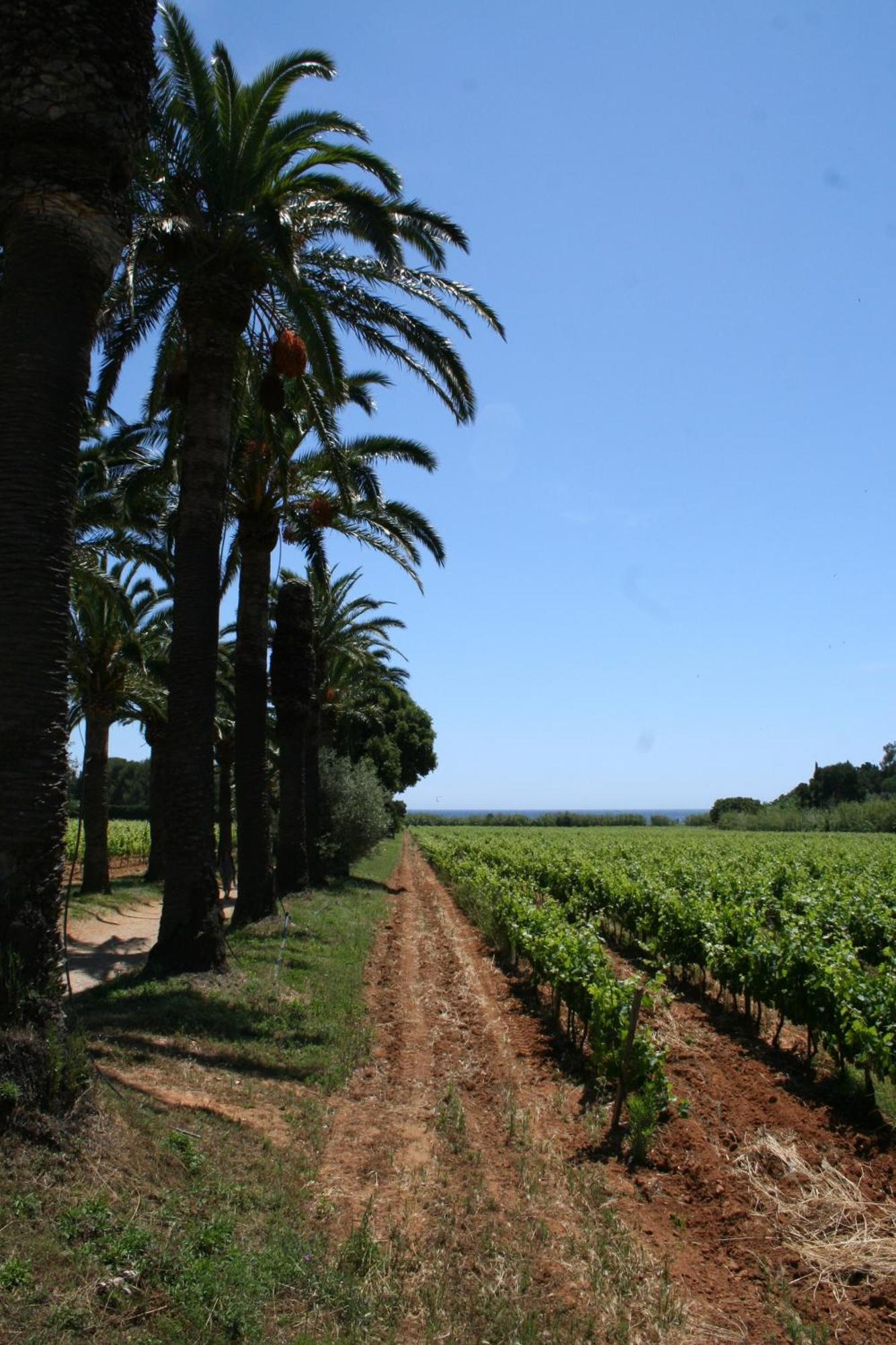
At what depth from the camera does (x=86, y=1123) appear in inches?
171

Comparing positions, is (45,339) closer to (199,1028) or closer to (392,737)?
(199,1028)

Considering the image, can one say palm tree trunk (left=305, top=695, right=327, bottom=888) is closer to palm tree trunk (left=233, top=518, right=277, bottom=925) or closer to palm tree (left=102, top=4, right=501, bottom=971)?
palm tree trunk (left=233, top=518, right=277, bottom=925)

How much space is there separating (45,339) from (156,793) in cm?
1910

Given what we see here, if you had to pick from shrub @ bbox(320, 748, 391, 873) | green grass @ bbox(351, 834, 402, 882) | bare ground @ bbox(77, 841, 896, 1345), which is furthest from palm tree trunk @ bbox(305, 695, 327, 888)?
bare ground @ bbox(77, 841, 896, 1345)

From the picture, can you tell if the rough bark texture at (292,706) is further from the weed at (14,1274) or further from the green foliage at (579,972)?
the weed at (14,1274)

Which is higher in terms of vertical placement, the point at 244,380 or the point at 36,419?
the point at 244,380

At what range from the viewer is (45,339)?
204 inches

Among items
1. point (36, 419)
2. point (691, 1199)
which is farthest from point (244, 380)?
point (691, 1199)

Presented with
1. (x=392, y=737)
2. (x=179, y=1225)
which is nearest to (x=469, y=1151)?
(x=179, y=1225)

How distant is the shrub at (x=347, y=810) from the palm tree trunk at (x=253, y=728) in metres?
11.2

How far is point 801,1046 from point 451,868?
1890cm

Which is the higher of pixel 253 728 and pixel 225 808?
pixel 253 728

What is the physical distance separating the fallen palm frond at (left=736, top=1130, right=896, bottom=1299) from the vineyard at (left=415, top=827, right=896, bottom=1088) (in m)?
1.04

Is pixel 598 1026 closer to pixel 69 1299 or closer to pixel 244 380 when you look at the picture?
pixel 69 1299
